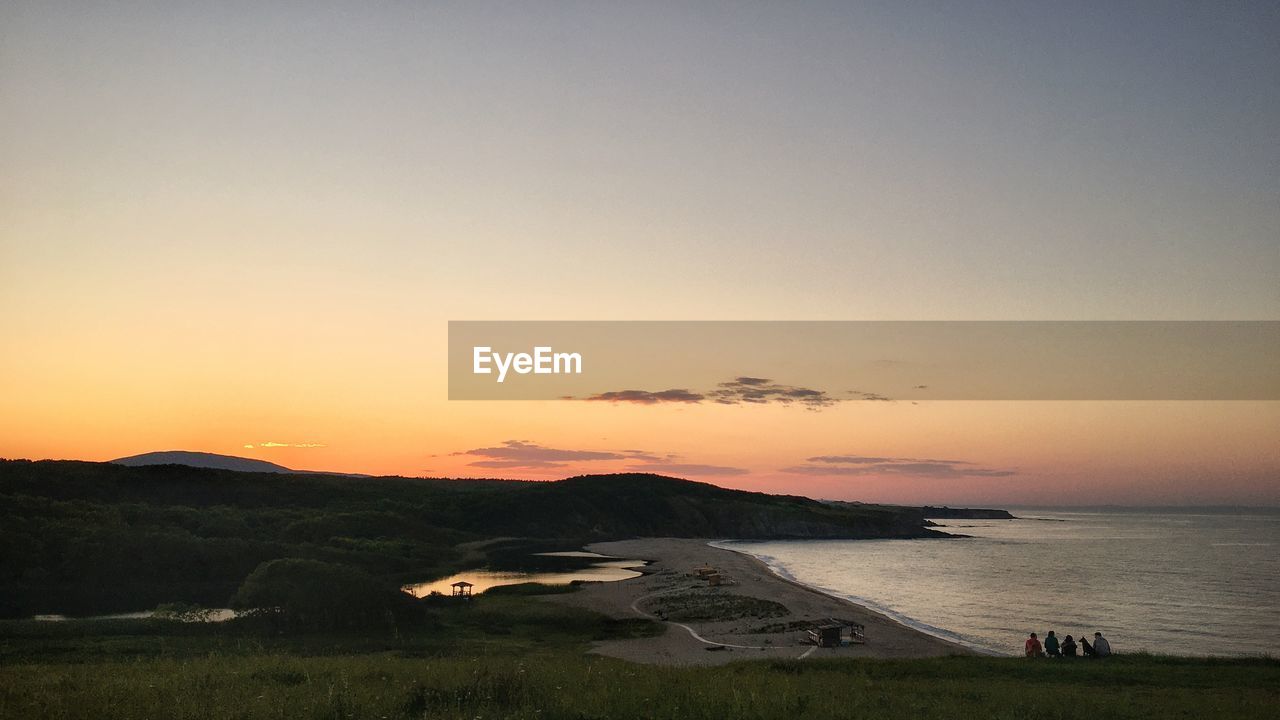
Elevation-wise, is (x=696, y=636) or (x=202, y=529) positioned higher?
(x=202, y=529)

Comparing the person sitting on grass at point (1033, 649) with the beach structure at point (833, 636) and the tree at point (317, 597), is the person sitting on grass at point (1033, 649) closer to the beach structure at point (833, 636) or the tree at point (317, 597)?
Answer: the beach structure at point (833, 636)

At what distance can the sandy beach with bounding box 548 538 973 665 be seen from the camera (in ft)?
124

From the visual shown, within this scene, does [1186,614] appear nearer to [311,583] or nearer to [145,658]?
[311,583]

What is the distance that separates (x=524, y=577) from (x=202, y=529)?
33218 millimetres

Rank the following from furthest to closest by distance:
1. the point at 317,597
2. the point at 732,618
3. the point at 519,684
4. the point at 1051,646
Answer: the point at 732,618 < the point at 317,597 < the point at 1051,646 < the point at 519,684

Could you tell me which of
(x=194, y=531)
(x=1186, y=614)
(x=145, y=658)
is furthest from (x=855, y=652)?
(x=194, y=531)

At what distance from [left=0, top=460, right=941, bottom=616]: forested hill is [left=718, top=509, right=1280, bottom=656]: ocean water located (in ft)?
150

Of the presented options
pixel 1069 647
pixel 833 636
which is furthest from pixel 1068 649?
pixel 833 636

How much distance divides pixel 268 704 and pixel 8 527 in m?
63.6

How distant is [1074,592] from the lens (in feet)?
254

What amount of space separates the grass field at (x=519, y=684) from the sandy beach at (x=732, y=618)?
5.44 meters

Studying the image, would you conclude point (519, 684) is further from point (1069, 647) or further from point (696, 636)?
point (1069, 647)

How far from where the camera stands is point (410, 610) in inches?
1665

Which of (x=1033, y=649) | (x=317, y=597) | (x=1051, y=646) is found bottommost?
(x=1033, y=649)
